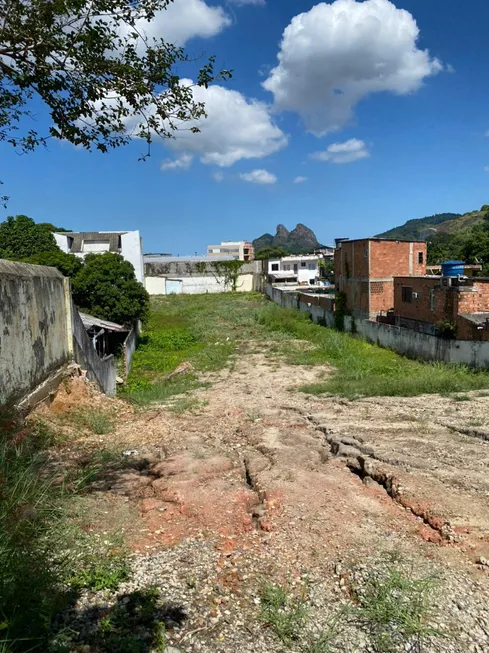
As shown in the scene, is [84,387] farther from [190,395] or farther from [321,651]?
[321,651]

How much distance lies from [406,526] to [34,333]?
595 centimetres

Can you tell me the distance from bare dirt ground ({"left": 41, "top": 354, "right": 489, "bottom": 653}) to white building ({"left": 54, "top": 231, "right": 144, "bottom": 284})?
28.4 metres

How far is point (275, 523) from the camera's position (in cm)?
438

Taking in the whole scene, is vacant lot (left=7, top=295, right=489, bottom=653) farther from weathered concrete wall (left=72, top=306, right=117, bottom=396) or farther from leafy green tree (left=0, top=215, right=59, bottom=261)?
leafy green tree (left=0, top=215, right=59, bottom=261)

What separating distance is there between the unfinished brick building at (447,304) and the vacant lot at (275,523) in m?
5.82

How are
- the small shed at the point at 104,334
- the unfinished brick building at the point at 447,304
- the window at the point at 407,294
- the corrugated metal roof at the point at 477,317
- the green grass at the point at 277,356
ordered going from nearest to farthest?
1. the green grass at the point at 277,356
2. the small shed at the point at 104,334
3. the corrugated metal roof at the point at 477,317
4. the unfinished brick building at the point at 447,304
5. the window at the point at 407,294

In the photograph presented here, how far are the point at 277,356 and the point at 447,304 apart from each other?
22.6 feet

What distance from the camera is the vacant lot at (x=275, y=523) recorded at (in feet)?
Result: 9.93

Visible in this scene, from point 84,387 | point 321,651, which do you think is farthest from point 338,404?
point 321,651

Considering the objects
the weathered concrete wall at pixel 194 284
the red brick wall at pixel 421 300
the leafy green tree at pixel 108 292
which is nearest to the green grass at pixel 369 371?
the red brick wall at pixel 421 300

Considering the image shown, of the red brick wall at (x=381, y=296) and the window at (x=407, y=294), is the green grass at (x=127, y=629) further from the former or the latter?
the red brick wall at (x=381, y=296)

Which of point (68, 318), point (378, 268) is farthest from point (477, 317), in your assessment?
point (68, 318)

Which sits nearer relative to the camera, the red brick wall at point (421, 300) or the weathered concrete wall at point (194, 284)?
the red brick wall at point (421, 300)

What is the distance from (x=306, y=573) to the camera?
3660 millimetres
